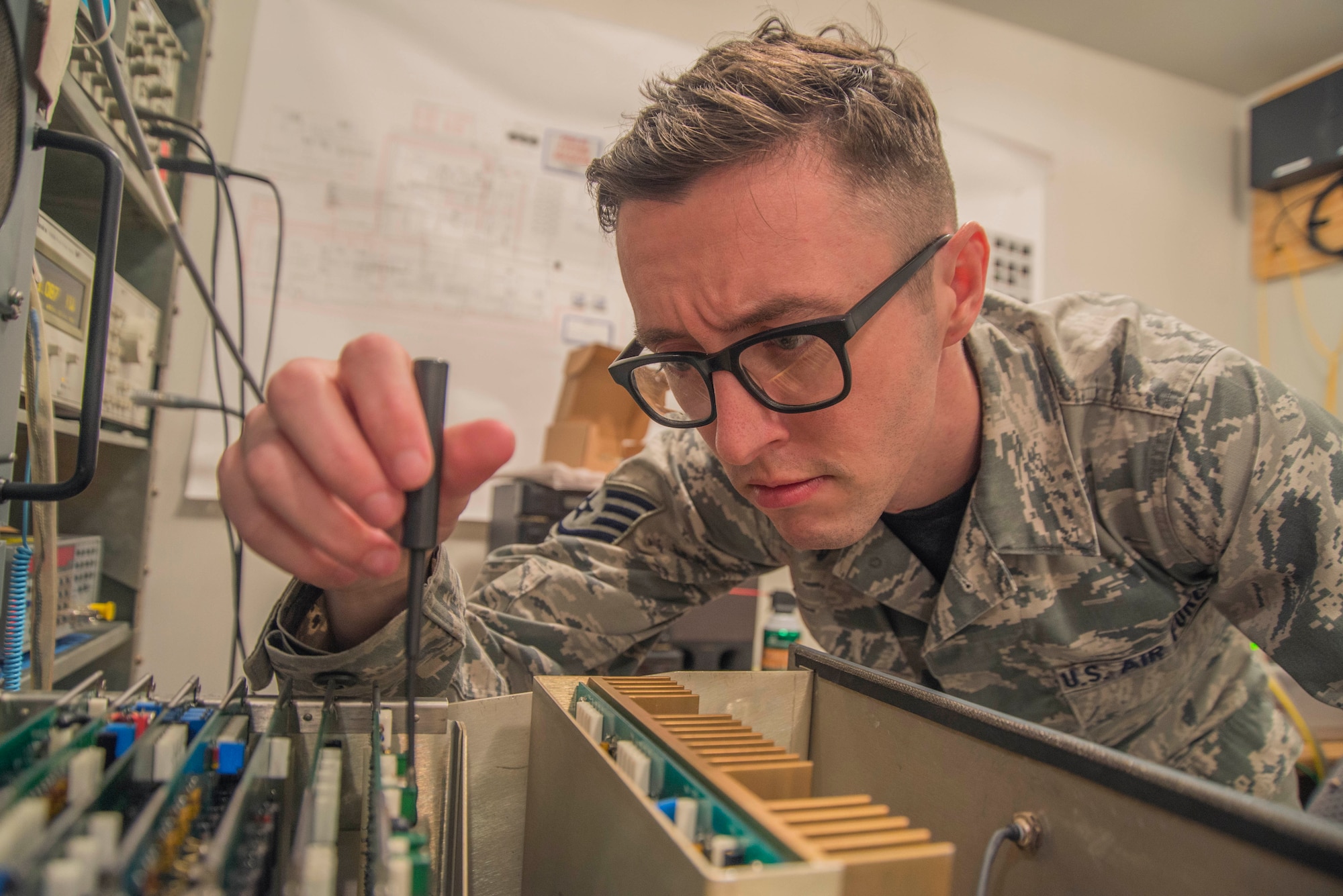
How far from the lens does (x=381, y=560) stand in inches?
17.1

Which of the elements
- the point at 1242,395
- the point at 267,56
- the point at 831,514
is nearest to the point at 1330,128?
the point at 1242,395

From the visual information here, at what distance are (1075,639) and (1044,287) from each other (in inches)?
91.0

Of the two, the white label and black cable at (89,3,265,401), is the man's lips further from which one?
the white label

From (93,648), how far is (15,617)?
0.67 metres

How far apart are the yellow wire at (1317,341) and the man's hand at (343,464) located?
3451 millimetres

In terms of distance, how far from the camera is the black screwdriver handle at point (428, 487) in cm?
40

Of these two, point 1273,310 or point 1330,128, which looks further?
point 1273,310

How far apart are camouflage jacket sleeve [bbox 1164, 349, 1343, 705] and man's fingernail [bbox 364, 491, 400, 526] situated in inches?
35.1

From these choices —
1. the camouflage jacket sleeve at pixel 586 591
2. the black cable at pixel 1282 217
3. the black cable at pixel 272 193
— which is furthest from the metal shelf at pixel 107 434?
the black cable at pixel 1282 217

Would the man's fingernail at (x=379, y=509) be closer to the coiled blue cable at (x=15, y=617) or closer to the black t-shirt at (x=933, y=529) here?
the coiled blue cable at (x=15, y=617)

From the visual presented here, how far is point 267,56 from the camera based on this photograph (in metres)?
2.10

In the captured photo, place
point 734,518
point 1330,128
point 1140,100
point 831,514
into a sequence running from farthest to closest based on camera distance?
point 1140,100 < point 1330,128 < point 734,518 < point 831,514

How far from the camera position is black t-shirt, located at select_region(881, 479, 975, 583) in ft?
3.47

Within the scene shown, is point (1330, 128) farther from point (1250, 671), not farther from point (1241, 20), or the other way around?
point (1250, 671)
